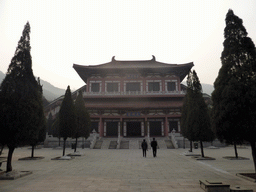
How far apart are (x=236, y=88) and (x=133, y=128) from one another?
21.4 m

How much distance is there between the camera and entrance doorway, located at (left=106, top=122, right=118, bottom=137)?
87.4 ft

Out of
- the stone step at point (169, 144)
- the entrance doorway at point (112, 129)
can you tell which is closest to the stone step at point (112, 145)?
the entrance doorway at point (112, 129)

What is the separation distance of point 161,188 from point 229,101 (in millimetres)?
4132

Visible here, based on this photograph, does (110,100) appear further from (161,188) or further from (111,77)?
(161,188)

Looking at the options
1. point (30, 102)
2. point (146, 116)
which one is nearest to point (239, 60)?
point (30, 102)

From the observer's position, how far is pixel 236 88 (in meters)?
6.67

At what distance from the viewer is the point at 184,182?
243 inches

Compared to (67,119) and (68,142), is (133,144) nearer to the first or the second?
(68,142)

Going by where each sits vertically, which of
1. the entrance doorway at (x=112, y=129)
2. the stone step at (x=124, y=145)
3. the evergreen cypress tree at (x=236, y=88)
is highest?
the evergreen cypress tree at (x=236, y=88)

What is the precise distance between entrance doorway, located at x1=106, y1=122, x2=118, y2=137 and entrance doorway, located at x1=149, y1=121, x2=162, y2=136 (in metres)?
5.36

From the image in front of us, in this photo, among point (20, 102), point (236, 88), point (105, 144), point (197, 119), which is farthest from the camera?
point (105, 144)

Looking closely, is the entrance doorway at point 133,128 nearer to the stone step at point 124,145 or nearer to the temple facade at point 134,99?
the temple facade at point 134,99

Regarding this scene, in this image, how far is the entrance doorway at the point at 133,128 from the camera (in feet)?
88.5

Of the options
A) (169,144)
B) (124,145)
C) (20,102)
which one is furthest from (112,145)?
(20,102)
